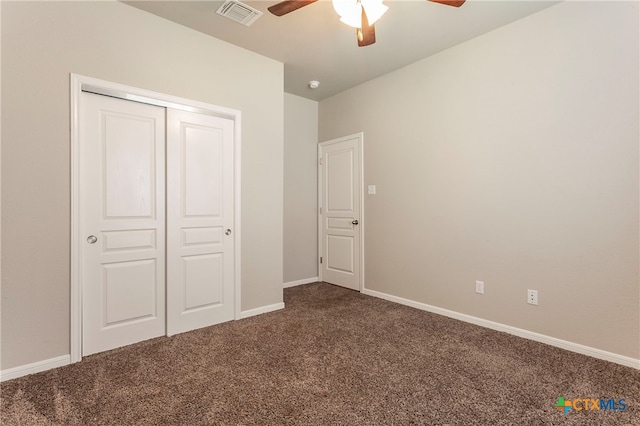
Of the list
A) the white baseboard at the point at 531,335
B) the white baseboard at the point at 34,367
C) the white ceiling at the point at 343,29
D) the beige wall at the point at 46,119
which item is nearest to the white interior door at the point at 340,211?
the white baseboard at the point at 531,335

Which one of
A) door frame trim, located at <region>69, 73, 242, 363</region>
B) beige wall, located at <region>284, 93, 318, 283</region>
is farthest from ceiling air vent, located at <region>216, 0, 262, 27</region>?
beige wall, located at <region>284, 93, 318, 283</region>

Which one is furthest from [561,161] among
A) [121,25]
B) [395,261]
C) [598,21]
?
[121,25]

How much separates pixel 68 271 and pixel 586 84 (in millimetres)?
4065

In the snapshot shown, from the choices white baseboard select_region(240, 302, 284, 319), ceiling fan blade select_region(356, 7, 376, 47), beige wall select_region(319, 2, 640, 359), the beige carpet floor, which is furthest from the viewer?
white baseboard select_region(240, 302, 284, 319)

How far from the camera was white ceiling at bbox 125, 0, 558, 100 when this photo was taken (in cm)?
251

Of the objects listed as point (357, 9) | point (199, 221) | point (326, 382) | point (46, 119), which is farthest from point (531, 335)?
point (46, 119)

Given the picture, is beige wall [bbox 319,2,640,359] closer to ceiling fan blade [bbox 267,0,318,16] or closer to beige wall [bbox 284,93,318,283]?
beige wall [bbox 284,93,318,283]

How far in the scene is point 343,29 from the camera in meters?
2.81

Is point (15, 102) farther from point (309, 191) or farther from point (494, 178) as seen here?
point (494, 178)

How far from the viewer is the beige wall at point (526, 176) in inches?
A: 88.2

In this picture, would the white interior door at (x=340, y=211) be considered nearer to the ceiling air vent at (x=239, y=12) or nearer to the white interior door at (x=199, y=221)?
the white interior door at (x=199, y=221)

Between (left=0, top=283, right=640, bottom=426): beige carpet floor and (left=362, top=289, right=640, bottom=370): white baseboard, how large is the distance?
7cm

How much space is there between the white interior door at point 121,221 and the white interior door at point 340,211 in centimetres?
237

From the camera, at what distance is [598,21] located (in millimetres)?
2301
